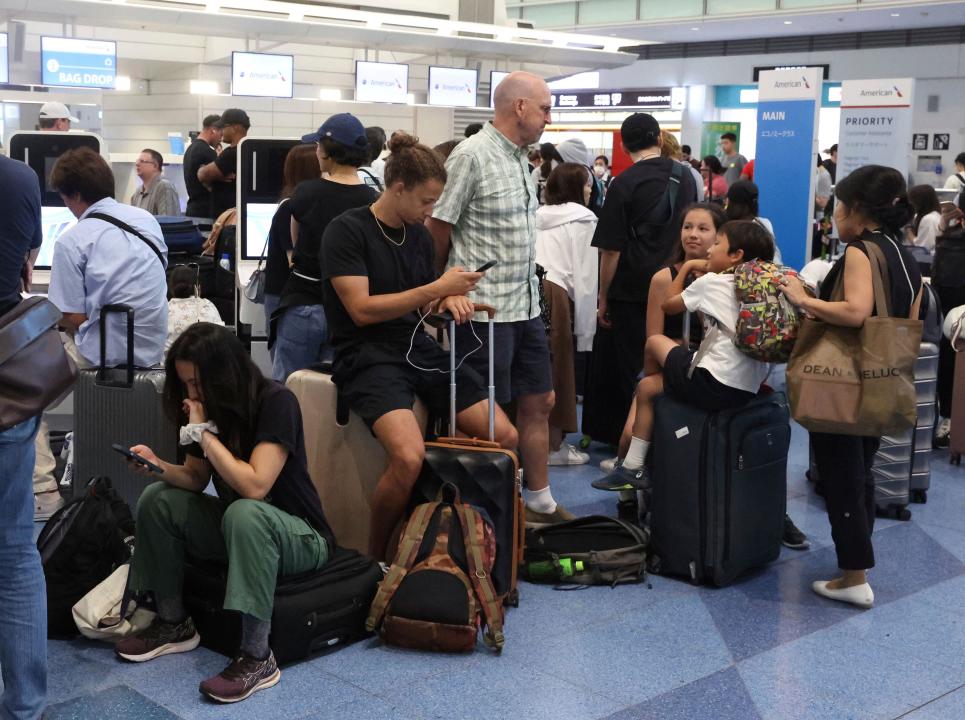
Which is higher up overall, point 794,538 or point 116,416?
point 116,416

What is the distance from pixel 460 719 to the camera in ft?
9.01

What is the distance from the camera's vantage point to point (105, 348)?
397 centimetres

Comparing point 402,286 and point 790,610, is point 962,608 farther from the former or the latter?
point 402,286

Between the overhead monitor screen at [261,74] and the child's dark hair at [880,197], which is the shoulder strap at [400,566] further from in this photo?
the overhead monitor screen at [261,74]

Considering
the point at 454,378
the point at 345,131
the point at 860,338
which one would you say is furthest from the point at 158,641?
the point at 860,338

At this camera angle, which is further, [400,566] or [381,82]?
[381,82]

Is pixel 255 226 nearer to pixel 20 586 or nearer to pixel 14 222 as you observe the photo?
pixel 14 222

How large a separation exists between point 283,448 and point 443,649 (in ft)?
2.30

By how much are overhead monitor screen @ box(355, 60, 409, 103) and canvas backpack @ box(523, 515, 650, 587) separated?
13.3 metres

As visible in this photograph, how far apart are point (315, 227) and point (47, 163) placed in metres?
2.14

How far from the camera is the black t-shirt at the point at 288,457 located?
292 centimetres

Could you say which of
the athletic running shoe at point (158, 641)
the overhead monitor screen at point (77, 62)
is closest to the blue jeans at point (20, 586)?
the athletic running shoe at point (158, 641)

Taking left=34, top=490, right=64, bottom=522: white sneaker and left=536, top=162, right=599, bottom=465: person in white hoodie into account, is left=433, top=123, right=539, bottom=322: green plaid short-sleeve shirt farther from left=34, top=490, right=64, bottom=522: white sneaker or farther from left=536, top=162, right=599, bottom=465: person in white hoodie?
left=34, top=490, right=64, bottom=522: white sneaker

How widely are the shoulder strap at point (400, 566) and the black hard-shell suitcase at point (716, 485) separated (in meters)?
0.92
